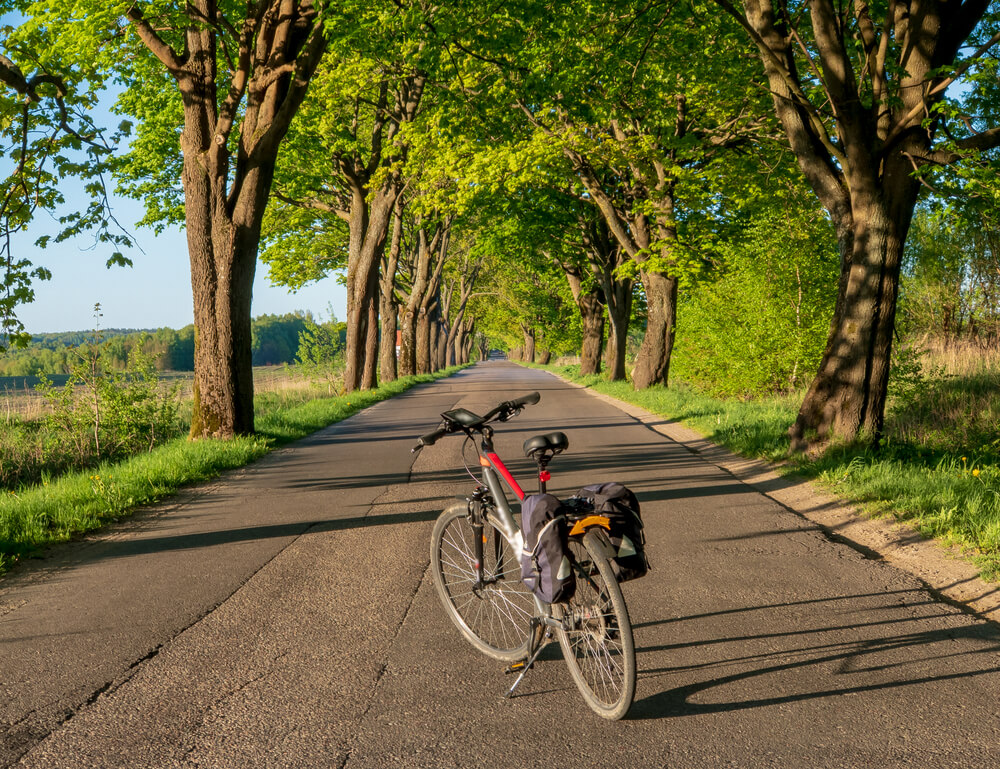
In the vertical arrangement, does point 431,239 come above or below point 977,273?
above

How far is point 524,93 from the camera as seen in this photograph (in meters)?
13.4

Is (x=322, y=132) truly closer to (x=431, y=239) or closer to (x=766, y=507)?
(x=431, y=239)

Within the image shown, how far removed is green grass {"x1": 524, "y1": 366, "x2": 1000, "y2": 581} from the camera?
6363mm

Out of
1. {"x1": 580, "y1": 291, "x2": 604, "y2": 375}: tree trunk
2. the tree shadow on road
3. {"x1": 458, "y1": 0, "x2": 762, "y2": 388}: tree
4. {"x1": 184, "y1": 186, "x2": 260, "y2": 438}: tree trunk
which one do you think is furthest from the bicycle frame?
{"x1": 580, "y1": 291, "x2": 604, "y2": 375}: tree trunk

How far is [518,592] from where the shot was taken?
431 centimetres

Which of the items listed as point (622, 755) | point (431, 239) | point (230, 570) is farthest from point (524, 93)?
point (431, 239)

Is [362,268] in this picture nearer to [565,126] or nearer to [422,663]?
[565,126]

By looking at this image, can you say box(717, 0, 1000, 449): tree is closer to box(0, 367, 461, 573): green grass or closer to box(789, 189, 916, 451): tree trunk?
box(789, 189, 916, 451): tree trunk

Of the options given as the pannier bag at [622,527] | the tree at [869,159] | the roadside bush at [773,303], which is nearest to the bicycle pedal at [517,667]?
the pannier bag at [622,527]

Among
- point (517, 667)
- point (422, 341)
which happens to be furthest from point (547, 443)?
point (422, 341)

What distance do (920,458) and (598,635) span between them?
729cm

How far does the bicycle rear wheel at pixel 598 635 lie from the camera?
10.3 ft

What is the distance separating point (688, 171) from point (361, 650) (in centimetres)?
1808

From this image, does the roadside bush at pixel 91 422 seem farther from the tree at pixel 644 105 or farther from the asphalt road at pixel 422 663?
the tree at pixel 644 105
